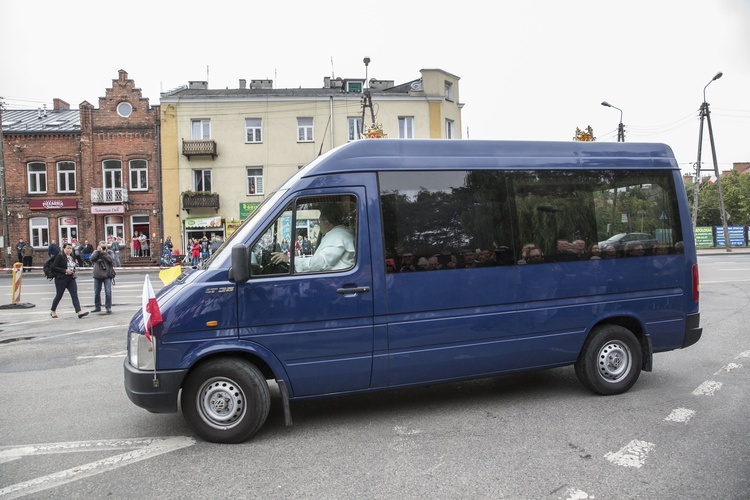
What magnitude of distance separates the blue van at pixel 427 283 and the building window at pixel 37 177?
38.9 meters

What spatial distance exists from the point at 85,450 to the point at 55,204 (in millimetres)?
37833

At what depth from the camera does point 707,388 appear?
5.86 meters

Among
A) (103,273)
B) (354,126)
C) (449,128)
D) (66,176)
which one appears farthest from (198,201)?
(103,273)

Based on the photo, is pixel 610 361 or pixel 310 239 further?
pixel 610 361

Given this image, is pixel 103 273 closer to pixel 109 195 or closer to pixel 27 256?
pixel 27 256

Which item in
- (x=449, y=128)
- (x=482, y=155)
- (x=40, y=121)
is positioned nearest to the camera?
(x=482, y=155)

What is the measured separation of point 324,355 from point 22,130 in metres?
41.8

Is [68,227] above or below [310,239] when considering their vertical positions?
above

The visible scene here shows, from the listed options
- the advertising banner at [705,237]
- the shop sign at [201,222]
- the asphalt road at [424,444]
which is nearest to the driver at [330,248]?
the asphalt road at [424,444]

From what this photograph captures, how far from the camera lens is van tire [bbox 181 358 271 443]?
4.50m

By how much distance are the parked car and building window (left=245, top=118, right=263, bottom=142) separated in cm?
3529

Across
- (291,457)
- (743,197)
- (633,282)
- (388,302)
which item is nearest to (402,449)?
(291,457)

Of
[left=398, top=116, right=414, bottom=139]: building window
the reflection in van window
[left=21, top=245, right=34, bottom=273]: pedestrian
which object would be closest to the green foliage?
[left=398, top=116, right=414, bottom=139]: building window

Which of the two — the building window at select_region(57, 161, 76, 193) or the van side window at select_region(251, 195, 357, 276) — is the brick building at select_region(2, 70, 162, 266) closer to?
the building window at select_region(57, 161, 76, 193)
